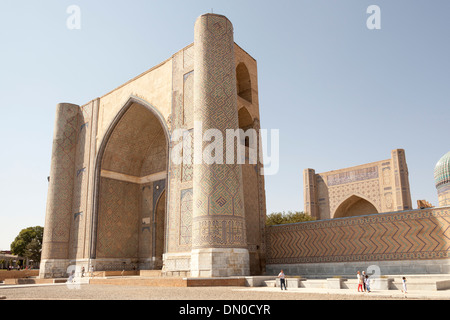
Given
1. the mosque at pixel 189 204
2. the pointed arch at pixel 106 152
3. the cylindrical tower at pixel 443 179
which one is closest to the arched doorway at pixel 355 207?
the mosque at pixel 189 204

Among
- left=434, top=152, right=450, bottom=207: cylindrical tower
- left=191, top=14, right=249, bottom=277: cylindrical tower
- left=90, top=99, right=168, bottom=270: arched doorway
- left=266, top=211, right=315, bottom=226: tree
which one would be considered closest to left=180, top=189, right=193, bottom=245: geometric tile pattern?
left=191, top=14, right=249, bottom=277: cylindrical tower

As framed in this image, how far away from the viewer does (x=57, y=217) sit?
1505 cm

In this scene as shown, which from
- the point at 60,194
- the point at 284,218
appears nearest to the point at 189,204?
the point at 60,194

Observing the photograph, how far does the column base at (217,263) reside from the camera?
8.93 meters

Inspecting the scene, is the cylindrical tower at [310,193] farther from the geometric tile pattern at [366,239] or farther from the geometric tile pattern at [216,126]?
the geometric tile pattern at [216,126]

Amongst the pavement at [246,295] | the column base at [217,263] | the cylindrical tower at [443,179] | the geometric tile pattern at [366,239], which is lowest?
the pavement at [246,295]

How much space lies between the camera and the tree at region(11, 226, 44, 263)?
30438 mm

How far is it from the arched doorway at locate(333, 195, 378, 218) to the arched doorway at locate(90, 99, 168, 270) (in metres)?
12.2

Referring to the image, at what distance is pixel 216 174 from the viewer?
962cm

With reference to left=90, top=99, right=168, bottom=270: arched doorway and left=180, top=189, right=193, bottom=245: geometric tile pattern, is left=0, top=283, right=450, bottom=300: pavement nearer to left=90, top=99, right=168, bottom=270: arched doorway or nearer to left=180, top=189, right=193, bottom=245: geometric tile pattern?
left=180, top=189, right=193, bottom=245: geometric tile pattern

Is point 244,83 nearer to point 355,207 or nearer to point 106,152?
point 106,152

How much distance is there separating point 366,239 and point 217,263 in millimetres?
3971

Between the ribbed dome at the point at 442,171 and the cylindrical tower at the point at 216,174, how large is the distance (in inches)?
822
